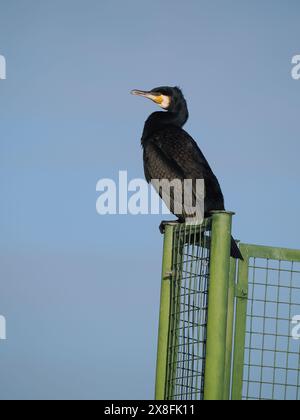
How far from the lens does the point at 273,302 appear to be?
403 cm

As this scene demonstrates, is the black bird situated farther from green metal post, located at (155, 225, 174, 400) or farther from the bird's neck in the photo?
green metal post, located at (155, 225, 174, 400)

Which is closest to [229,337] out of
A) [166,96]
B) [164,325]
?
[164,325]

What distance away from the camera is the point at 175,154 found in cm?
732

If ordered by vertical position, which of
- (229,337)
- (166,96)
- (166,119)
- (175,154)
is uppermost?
(166,96)

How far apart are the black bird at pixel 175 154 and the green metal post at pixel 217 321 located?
9.36ft

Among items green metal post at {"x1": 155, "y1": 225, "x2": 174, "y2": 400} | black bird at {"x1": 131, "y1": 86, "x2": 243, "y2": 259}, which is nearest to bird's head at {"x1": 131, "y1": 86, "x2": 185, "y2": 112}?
black bird at {"x1": 131, "y1": 86, "x2": 243, "y2": 259}

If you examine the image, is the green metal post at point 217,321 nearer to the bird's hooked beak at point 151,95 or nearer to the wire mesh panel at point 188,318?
the wire mesh panel at point 188,318

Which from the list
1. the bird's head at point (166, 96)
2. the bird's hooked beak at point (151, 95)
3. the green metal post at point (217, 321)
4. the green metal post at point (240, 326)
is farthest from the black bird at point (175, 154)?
the green metal post at point (217, 321)

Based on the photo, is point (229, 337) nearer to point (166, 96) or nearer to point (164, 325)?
point (164, 325)

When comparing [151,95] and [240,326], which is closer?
[240,326]

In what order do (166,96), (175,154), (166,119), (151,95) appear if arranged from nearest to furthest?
1. (175,154)
2. (166,119)
3. (166,96)
4. (151,95)

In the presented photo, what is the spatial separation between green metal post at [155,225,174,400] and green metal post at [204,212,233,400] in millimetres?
409

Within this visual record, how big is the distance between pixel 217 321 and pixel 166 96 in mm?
4685
